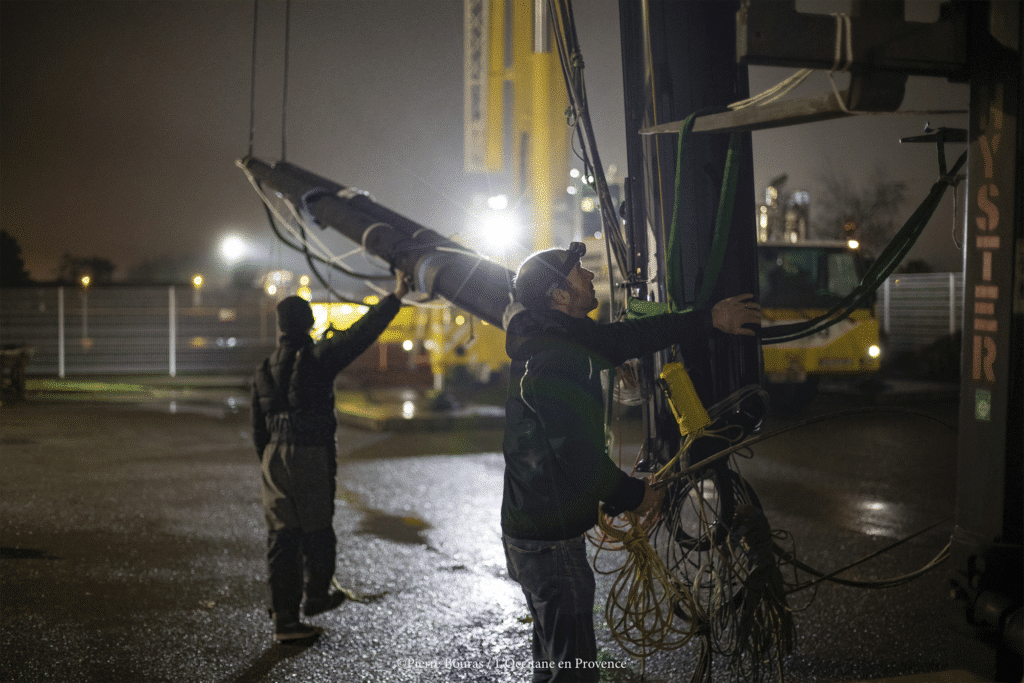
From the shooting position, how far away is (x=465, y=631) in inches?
187

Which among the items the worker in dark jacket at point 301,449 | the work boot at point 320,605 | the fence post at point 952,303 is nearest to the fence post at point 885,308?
the fence post at point 952,303

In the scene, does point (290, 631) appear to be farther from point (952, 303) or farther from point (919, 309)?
point (919, 309)

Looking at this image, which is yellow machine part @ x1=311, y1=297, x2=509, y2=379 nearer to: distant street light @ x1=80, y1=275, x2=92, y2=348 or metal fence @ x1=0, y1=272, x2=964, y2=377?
metal fence @ x1=0, y1=272, x2=964, y2=377

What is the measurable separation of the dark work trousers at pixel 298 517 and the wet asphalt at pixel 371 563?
0.32 m

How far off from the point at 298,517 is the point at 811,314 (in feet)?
35.7

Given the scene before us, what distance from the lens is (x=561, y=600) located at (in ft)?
9.61

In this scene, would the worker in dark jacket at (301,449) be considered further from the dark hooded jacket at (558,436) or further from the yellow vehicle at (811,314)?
the yellow vehicle at (811,314)

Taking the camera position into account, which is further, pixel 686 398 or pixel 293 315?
Answer: pixel 293 315

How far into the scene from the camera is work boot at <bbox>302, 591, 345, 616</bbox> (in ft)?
16.1

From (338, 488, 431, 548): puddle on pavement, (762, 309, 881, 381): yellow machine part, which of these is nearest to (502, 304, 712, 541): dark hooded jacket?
(338, 488, 431, 548): puddle on pavement

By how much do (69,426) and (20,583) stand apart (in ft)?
27.4

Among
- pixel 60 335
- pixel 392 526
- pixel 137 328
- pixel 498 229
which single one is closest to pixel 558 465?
pixel 392 526

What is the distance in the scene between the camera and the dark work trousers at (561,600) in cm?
290

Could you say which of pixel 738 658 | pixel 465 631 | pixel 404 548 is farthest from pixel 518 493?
pixel 404 548
